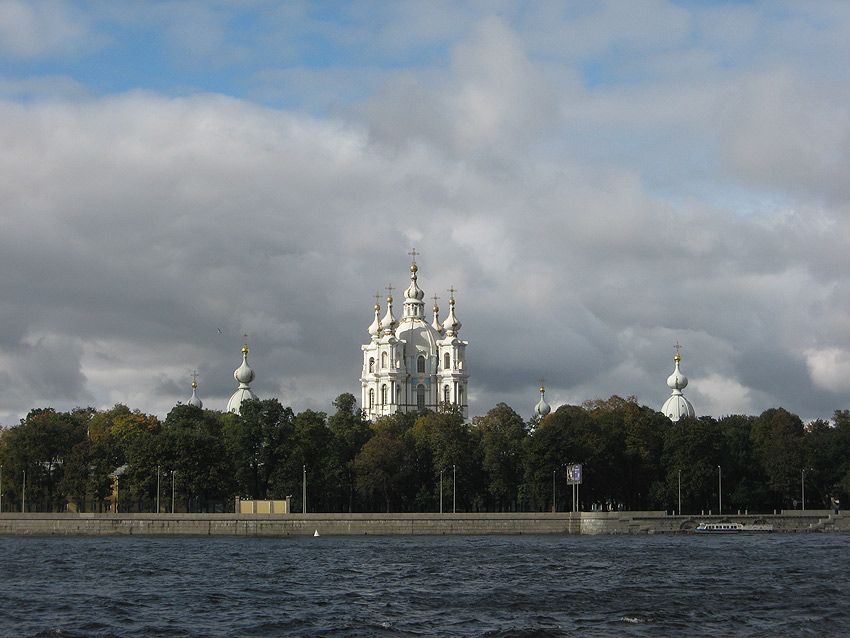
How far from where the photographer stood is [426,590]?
58.1 metres

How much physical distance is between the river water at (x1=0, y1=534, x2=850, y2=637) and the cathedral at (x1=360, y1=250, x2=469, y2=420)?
82.9 meters

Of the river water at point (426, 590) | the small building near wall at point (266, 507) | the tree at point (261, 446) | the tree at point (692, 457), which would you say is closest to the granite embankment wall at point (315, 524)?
the small building near wall at point (266, 507)

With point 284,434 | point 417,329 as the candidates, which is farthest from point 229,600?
point 417,329

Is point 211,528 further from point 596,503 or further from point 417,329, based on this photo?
point 417,329

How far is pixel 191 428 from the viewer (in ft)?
406

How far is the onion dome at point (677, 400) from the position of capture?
183 metres

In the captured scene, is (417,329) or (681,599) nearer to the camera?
(681,599)

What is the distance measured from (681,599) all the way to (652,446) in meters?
68.1

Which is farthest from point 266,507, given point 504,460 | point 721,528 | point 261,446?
point 721,528

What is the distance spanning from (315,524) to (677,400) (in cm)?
9487

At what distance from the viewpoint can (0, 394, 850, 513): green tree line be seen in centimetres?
11106

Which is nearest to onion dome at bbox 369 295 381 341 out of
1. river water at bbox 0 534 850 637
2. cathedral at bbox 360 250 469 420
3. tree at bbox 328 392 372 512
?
cathedral at bbox 360 250 469 420

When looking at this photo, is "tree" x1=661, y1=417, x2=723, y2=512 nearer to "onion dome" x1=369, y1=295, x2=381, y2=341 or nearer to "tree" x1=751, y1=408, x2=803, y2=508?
"tree" x1=751, y1=408, x2=803, y2=508

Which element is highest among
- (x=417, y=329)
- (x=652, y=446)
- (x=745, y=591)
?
(x=417, y=329)
